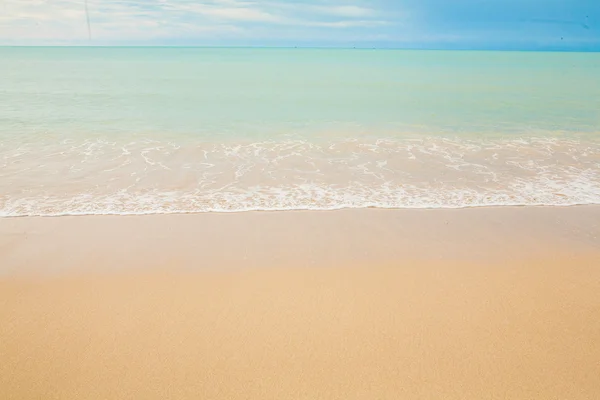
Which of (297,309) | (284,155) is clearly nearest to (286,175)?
(284,155)

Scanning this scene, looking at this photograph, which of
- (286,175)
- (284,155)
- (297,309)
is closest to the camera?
(297,309)

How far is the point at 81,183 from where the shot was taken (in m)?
8.03

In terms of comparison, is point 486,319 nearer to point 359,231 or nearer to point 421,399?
point 421,399

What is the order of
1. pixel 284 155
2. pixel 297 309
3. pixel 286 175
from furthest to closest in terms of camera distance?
pixel 284 155, pixel 286 175, pixel 297 309

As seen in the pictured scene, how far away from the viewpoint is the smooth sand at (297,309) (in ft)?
10.2

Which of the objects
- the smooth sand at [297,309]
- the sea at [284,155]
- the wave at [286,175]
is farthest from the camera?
the sea at [284,155]

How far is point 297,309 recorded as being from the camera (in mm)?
4035

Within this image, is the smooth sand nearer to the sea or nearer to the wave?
the wave

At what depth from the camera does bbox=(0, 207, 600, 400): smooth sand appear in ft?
10.2

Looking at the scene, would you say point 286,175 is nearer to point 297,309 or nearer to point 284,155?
point 284,155

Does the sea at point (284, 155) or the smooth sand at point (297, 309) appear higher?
the smooth sand at point (297, 309)

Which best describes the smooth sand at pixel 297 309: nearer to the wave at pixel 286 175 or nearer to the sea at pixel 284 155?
the wave at pixel 286 175

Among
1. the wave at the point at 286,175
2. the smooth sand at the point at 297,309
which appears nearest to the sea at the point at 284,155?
the wave at the point at 286,175

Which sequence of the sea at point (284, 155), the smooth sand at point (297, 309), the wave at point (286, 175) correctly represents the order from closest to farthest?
the smooth sand at point (297, 309)
the wave at point (286, 175)
the sea at point (284, 155)
